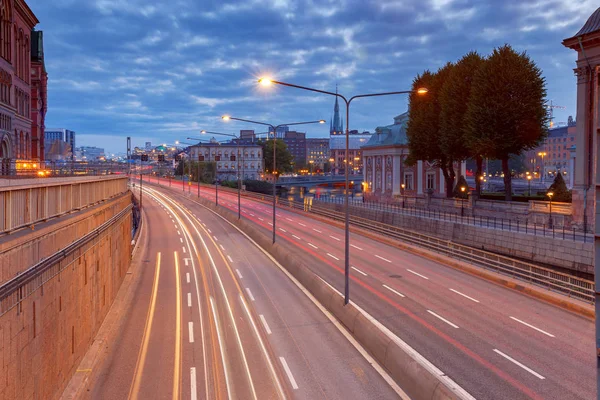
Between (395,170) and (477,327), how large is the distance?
64307mm

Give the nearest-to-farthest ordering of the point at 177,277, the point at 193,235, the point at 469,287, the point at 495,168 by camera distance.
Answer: the point at 469,287
the point at 177,277
the point at 193,235
the point at 495,168

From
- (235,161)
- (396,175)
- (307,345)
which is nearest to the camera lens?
(307,345)

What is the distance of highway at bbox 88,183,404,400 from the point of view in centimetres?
1505

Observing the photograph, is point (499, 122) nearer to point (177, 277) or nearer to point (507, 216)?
point (507, 216)

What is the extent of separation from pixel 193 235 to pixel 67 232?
123 ft

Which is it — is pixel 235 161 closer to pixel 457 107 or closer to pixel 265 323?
pixel 457 107

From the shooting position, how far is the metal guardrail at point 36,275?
32.2ft

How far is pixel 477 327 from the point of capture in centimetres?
1956

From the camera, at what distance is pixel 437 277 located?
2909cm

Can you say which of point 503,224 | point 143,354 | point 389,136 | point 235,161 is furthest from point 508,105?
point 235,161

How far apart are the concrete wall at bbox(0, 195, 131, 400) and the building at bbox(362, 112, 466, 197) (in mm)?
62724

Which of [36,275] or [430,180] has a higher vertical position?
[430,180]

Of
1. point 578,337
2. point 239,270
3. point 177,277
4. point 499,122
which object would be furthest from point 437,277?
point 499,122

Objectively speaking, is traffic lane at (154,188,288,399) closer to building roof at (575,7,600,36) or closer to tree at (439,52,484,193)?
building roof at (575,7,600,36)
